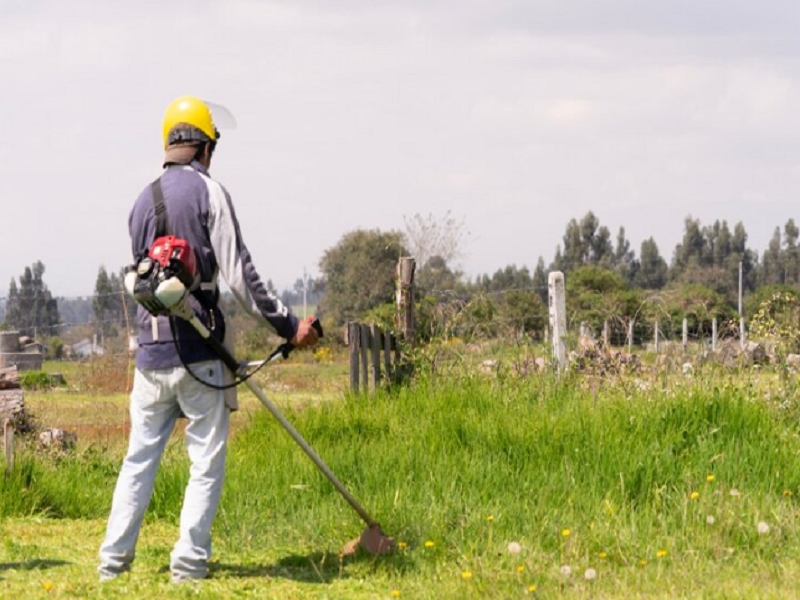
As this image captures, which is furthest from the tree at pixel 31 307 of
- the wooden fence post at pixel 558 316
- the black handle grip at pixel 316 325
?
the black handle grip at pixel 316 325

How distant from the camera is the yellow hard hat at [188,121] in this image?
21.1 feet

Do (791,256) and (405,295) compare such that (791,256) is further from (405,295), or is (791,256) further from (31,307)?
(405,295)

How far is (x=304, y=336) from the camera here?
6.41 meters

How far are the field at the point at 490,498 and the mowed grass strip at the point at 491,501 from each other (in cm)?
2

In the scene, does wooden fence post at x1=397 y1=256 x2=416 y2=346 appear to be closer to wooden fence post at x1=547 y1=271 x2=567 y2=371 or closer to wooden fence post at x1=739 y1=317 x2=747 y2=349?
wooden fence post at x1=547 y1=271 x2=567 y2=371

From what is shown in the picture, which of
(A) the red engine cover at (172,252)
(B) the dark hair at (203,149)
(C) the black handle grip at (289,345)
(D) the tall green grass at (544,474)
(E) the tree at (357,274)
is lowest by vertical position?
(D) the tall green grass at (544,474)

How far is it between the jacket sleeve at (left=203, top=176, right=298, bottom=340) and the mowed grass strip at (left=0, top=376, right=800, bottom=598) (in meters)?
1.32

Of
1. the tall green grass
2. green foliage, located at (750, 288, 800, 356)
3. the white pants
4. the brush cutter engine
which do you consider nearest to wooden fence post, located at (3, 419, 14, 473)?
the tall green grass

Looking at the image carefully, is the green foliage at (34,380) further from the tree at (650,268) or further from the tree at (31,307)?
the tree at (650,268)

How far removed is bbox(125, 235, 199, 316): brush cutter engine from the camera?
5.95 meters

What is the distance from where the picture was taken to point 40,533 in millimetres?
8164

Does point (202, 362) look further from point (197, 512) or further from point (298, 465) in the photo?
point (298, 465)

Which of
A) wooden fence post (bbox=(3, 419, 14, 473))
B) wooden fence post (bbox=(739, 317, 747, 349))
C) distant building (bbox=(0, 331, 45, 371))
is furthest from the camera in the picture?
distant building (bbox=(0, 331, 45, 371))

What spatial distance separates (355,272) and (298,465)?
5118 cm
